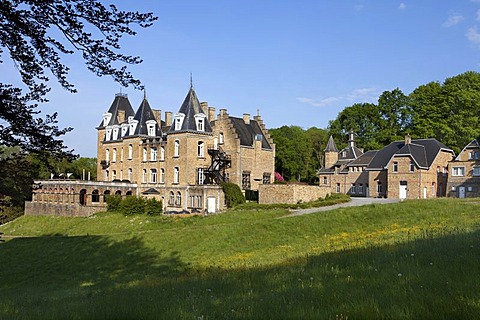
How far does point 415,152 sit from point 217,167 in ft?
67.3

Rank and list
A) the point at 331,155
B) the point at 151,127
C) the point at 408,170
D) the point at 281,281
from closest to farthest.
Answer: the point at 281,281, the point at 408,170, the point at 151,127, the point at 331,155

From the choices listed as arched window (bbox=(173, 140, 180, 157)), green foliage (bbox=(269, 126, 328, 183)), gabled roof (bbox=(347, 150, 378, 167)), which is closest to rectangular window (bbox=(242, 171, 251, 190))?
arched window (bbox=(173, 140, 180, 157))

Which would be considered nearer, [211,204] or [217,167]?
[211,204]

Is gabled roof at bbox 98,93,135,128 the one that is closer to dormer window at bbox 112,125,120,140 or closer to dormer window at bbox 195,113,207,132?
dormer window at bbox 112,125,120,140

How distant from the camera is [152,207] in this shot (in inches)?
1763

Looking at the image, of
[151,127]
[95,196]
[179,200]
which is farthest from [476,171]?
[95,196]

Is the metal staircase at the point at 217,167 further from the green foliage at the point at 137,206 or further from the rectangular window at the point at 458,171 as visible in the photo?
the rectangular window at the point at 458,171

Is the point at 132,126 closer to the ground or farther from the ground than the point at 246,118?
closer to the ground

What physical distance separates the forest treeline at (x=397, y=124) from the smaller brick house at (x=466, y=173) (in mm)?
8484

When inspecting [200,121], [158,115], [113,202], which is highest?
[158,115]

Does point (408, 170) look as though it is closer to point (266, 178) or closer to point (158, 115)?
point (266, 178)

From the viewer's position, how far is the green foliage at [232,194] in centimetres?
4359

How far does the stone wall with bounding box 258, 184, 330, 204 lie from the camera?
40297 millimetres

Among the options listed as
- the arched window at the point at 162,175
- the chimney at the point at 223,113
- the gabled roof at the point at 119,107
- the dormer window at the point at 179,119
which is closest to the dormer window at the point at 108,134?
the gabled roof at the point at 119,107
